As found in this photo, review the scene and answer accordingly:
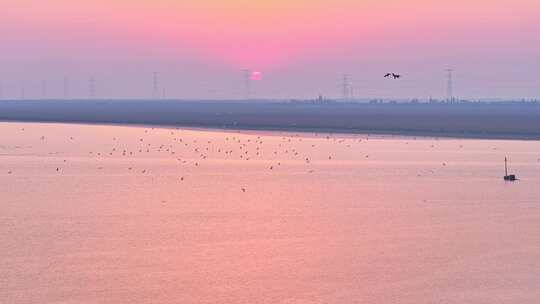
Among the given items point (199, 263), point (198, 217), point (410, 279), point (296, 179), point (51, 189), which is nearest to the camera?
point (410, 279)

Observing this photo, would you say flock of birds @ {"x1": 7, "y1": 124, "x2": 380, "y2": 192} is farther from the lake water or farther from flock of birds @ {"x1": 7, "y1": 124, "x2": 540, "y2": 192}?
the lake water

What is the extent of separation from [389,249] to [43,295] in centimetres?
948

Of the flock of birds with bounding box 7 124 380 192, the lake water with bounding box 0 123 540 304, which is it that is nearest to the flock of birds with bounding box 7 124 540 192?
the flock of birds with bounding box 7 124 380 192

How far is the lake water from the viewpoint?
21.0 meters

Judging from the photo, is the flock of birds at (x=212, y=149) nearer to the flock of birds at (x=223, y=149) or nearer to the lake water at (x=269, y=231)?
the flock of birds at (x=223, y=149)

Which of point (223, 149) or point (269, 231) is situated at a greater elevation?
point (223, 149)

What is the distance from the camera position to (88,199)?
35719mm

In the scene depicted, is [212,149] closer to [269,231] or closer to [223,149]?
[223,149]

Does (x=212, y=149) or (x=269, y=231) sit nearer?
(x=269, y=231)

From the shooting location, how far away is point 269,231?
28.1m

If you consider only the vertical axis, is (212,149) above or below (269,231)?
above

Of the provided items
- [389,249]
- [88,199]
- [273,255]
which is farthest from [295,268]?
[88,199]

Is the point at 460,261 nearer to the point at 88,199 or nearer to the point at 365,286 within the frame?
the point at 365,286

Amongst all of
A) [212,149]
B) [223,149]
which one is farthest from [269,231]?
[212,149]
